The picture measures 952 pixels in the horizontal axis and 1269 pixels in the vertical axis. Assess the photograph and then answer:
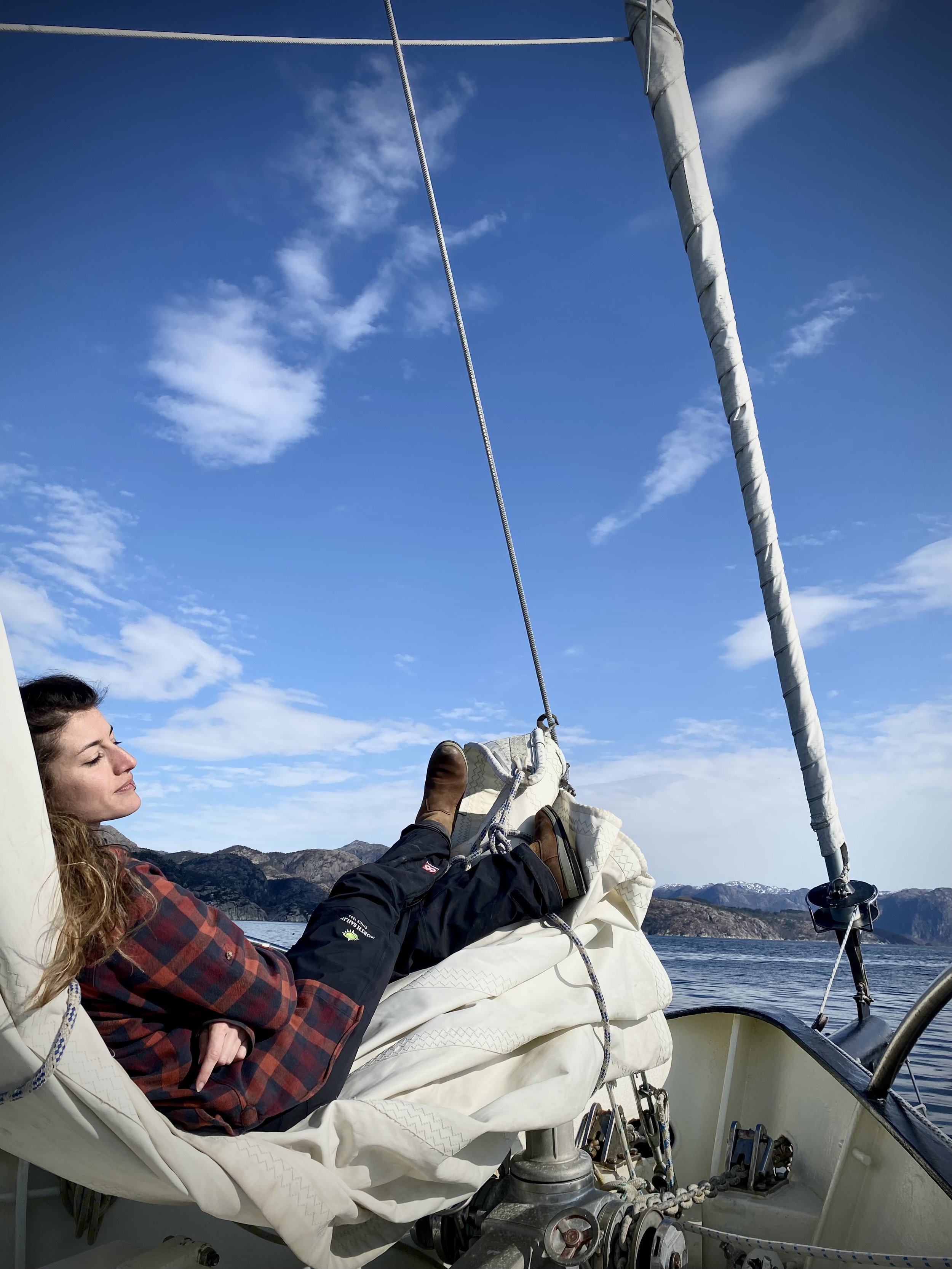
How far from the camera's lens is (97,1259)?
173 cm

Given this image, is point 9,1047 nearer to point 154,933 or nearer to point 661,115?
point 154,933

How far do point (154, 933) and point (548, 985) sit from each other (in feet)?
2.91

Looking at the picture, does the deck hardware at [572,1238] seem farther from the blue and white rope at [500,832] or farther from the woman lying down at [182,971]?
the blue and white rope at [500,832]

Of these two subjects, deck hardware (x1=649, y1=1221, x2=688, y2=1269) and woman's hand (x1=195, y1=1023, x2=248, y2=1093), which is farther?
deck hardware (x1=649, y1=1221, x2=688, y2=1269)

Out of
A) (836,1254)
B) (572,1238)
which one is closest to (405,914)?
(572,1238)

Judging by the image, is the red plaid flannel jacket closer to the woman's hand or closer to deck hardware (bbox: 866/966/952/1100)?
the woman's hand

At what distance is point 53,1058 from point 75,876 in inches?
10.2

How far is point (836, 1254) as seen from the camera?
162 centimetres

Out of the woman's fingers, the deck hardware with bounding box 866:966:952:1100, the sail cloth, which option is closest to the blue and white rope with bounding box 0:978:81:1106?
the sail cloth

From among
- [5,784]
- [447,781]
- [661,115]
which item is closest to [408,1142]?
[5,784]

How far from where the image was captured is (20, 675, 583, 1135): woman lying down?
1.42 meters

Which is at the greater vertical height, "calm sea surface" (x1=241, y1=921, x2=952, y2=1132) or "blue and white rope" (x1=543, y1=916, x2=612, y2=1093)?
"blue and white rope" (x1=543, y1=916, x2=612, y2=1093)

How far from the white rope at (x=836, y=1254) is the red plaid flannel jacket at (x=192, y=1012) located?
0.95 meters

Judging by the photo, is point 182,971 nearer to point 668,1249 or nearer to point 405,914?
point 405,914
